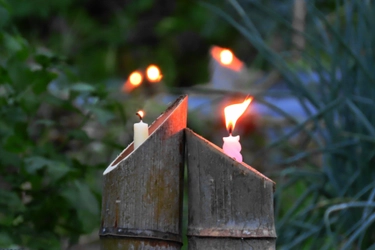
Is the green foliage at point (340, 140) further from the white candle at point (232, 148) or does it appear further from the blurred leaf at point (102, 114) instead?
the white candle at point (232, 148)

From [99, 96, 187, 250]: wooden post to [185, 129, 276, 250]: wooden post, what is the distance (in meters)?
0.05

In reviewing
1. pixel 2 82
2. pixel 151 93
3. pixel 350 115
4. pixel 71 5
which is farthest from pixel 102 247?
pixel 71 5

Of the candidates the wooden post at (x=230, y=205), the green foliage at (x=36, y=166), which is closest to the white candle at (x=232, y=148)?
the wooden post at (x=230, y=205)

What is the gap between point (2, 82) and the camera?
61.7 inches

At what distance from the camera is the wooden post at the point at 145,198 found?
0.95m

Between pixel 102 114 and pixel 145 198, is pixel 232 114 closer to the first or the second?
pixel 145 198

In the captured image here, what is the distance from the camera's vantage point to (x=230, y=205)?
0.93 meters

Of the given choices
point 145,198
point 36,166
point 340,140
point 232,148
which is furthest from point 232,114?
point 340,140

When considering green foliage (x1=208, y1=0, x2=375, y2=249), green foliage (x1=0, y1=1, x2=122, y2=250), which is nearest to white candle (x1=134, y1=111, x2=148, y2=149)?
green foliage (x1=0, y1=1, x2=122, y2=250)

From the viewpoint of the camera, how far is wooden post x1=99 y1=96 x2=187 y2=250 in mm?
949

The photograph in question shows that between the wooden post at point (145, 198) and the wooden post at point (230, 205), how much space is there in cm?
5

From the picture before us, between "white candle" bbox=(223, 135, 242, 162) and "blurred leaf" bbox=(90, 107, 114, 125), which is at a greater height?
"blurred leaf" bbox=(90, 107, 114, 125)

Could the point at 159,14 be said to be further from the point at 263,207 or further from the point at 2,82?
the point at 263,207

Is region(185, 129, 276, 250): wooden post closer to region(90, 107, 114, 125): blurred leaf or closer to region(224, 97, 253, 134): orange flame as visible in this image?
region(224, 97, 253, 134): orange flame
